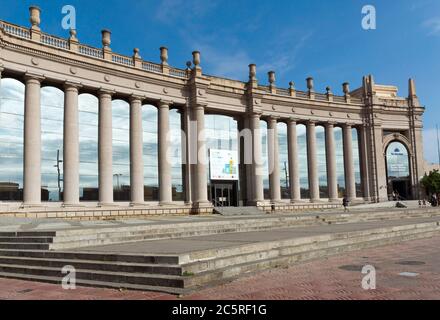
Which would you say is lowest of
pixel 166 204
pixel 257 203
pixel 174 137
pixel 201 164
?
pixel 257 203

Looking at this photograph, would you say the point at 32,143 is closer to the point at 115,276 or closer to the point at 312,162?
the point at 115,276

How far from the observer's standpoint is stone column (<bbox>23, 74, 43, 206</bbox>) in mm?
30125

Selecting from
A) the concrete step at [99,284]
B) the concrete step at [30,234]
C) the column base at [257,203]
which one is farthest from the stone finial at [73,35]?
the concrete step at [99,284]

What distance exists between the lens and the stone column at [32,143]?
1186 inches

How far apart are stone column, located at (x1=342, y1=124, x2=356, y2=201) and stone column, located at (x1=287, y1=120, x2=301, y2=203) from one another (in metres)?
7.53

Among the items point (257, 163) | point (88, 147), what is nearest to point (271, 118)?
point (257, 163)

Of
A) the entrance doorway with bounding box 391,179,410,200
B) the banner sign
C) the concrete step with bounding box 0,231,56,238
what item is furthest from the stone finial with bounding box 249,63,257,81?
the concrete step with bounding box 0,231,56,238

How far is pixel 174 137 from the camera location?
40562 mm

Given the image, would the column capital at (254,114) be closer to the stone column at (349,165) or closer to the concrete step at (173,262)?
the stone column at (349,165)

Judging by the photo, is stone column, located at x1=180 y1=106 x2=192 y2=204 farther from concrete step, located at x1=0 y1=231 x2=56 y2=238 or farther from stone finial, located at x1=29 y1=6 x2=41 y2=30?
concrete step, located at x1=0 y1=231 x2=56 y2=238

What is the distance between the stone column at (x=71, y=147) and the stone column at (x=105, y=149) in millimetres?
2173

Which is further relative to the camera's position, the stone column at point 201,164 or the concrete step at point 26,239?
the stone column at point 201,164

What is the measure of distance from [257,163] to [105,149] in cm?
1574
